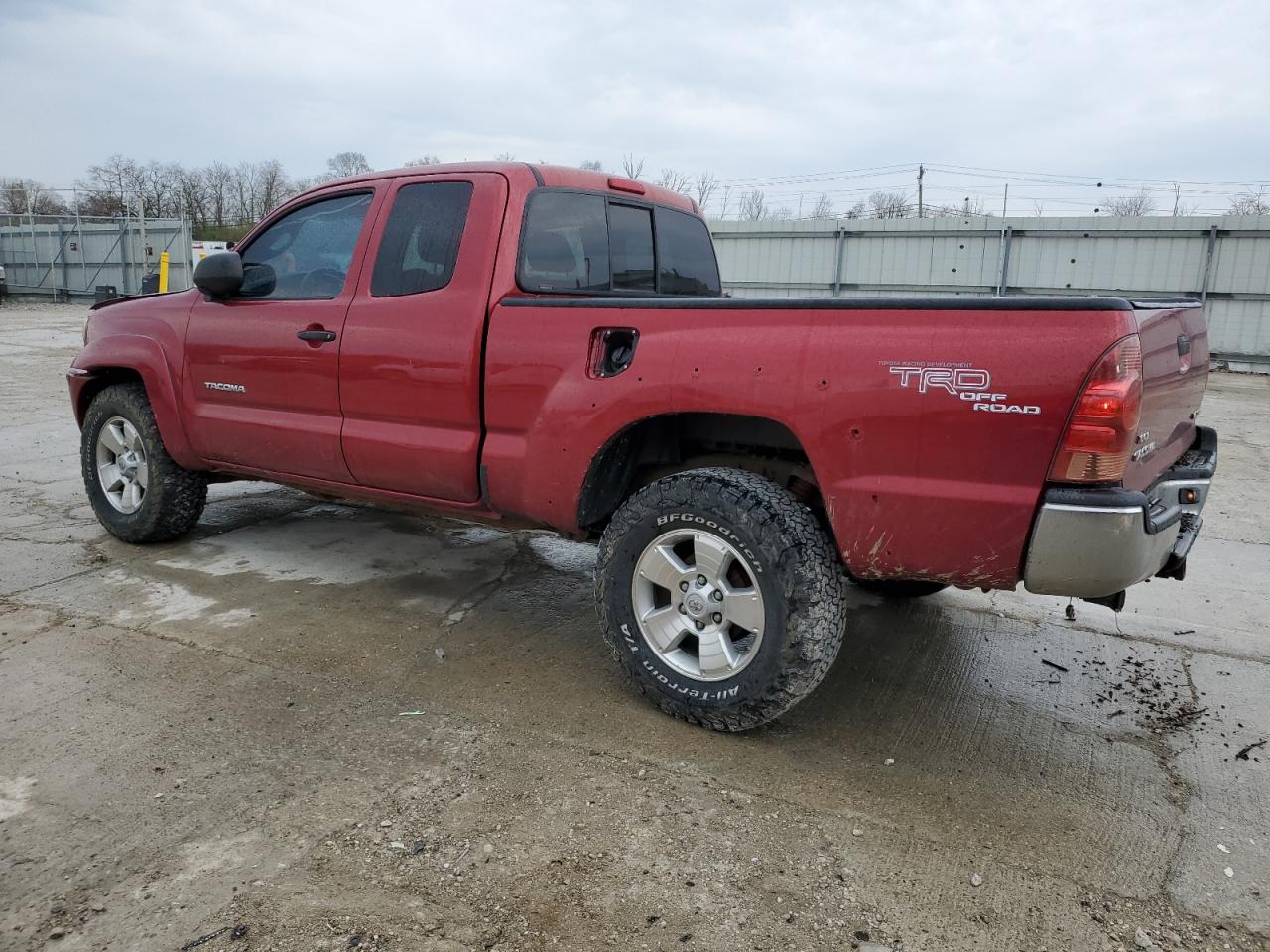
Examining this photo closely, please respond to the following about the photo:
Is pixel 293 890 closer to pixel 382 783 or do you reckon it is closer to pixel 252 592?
pixel 382 783

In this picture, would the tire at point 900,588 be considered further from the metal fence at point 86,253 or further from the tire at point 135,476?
the metal fence at point 86,253

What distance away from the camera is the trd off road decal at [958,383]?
256cm

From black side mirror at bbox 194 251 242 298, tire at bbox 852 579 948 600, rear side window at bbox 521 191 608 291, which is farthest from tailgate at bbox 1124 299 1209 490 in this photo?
black side mirror at bbox 194 251 242 298

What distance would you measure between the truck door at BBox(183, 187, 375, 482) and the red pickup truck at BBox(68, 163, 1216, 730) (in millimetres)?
15

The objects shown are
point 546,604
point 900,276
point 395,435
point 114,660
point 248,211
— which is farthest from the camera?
point 248,211

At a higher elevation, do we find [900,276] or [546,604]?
[900,276]

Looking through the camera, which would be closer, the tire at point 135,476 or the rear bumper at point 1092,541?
the rear bumper at point 1092,541

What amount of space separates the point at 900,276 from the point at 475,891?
18.4 meters

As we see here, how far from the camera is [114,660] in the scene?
364cm

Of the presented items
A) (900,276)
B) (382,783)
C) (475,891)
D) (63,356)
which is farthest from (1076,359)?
(900,276)

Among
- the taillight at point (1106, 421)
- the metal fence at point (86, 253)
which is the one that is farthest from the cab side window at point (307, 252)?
the metal fence at point (86, 253)

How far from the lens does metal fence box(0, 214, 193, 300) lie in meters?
25.3

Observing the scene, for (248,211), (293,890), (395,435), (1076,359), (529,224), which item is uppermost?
(248,211)

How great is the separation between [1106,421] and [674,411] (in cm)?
133
